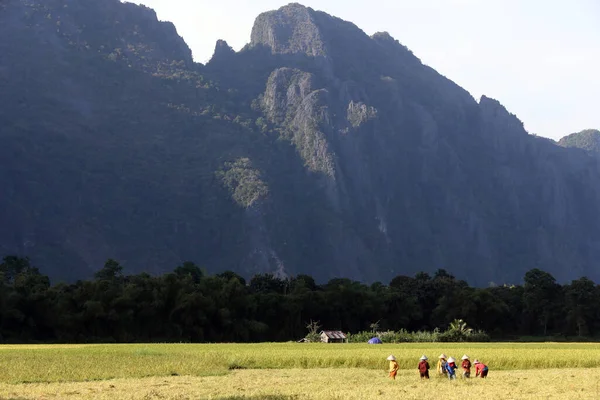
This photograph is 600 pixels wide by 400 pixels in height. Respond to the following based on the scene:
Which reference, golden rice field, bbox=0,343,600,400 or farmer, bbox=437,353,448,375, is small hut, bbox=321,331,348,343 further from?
farmer, bbox=437,353,448,375

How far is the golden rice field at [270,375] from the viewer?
31203 millimetres

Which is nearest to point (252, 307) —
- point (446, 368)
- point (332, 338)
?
point (332, 338)

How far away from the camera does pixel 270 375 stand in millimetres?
40531

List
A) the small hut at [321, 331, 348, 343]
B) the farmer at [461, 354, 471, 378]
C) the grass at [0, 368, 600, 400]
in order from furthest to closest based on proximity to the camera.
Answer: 1. the small hut at [321, 331, 348, 343]
2. the farmer at [461, 354, 471, 378]
3. the grass at [0, 368, 600, 400]

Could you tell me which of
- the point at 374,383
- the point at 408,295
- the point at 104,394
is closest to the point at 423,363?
the point at 374,383

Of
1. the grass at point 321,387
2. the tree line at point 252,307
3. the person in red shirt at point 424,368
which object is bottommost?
the grass at point 321,387

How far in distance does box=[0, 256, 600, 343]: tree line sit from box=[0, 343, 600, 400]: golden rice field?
87.9 ft

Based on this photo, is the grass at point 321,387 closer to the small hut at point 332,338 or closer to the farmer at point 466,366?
the farmer at point 466,366

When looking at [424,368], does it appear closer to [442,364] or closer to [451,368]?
[451,368]

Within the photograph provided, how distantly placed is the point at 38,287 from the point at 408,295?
1942 inches

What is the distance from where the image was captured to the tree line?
80312mm

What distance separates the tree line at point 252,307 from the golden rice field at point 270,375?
87.9 feet

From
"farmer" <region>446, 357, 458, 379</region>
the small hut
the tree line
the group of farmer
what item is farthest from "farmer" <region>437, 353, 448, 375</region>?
the tree line

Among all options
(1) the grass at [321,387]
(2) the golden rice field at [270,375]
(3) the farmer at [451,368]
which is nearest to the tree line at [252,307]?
(2) the golden rice field at [270,375]
